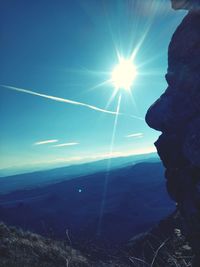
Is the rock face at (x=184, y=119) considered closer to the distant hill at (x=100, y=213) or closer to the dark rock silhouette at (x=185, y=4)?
the dark rock silhouette at (x=185, y=4)

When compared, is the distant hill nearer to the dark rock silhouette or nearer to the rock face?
the rock face

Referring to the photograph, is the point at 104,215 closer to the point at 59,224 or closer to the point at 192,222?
the point at 59,224

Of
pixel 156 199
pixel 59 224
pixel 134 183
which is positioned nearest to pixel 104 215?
pixel 59 224

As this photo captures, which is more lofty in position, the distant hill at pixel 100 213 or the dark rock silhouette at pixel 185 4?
the dark rock silhouette at pixel 185 4

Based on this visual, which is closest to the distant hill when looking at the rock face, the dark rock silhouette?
the rock face

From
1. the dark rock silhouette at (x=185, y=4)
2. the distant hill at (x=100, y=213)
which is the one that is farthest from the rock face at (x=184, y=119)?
the distant hill at (x=100, y=213)

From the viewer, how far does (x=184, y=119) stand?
2297 cm

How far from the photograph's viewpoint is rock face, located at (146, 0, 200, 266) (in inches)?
846

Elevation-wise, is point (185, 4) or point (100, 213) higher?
point (185, 4)

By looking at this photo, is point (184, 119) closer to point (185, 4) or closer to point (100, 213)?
point (185, 4)

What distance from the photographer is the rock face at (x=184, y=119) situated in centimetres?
2150

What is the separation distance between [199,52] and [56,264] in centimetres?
2028

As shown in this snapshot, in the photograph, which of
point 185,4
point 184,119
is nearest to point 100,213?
point 184,119

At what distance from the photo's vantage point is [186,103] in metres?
22.8
